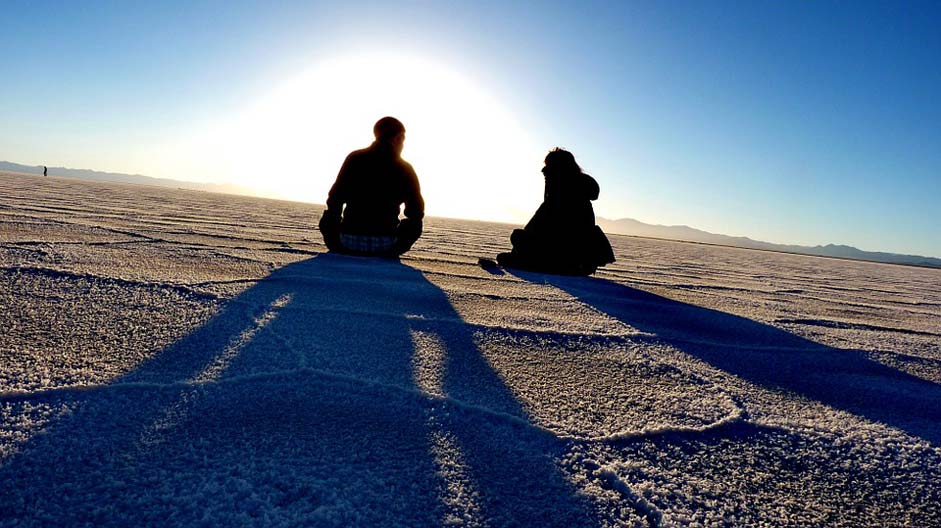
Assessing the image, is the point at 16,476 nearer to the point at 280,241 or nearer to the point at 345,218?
the point at 345,218

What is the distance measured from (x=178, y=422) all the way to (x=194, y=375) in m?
0.23

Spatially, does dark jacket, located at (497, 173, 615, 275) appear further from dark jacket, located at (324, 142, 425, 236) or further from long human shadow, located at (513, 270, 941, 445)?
long human shadow, located at (513, 270, 941, 445)

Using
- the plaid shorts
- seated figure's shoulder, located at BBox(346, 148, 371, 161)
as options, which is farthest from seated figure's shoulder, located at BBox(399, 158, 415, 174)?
the plaid shorts

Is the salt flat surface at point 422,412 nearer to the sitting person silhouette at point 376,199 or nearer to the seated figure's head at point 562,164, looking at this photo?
the sitting person silhouette at point 376,199

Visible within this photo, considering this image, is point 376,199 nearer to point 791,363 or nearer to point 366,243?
point 366,243

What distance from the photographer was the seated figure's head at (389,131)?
354cm

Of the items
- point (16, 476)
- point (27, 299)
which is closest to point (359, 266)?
point (27, 299)

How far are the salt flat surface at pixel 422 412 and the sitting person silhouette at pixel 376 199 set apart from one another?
1338 mm

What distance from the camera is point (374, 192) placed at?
3.53 m

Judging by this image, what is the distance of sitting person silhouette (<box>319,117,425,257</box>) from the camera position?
11.5 ft

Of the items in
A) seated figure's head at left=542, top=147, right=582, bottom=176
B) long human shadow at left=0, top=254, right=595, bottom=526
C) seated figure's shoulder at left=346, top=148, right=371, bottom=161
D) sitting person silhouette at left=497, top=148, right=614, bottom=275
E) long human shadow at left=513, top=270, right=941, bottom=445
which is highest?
seated figure's head at left=542, top=147, right=582, bottom=176

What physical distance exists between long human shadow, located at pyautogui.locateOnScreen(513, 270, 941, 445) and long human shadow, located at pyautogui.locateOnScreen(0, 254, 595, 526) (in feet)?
2.95

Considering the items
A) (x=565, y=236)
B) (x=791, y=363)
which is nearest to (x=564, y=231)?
(x=565, y=236)

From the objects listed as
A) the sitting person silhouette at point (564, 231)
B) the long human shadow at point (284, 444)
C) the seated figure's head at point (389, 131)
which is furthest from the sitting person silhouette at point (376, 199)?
the long human shadow at point (284, 444)
